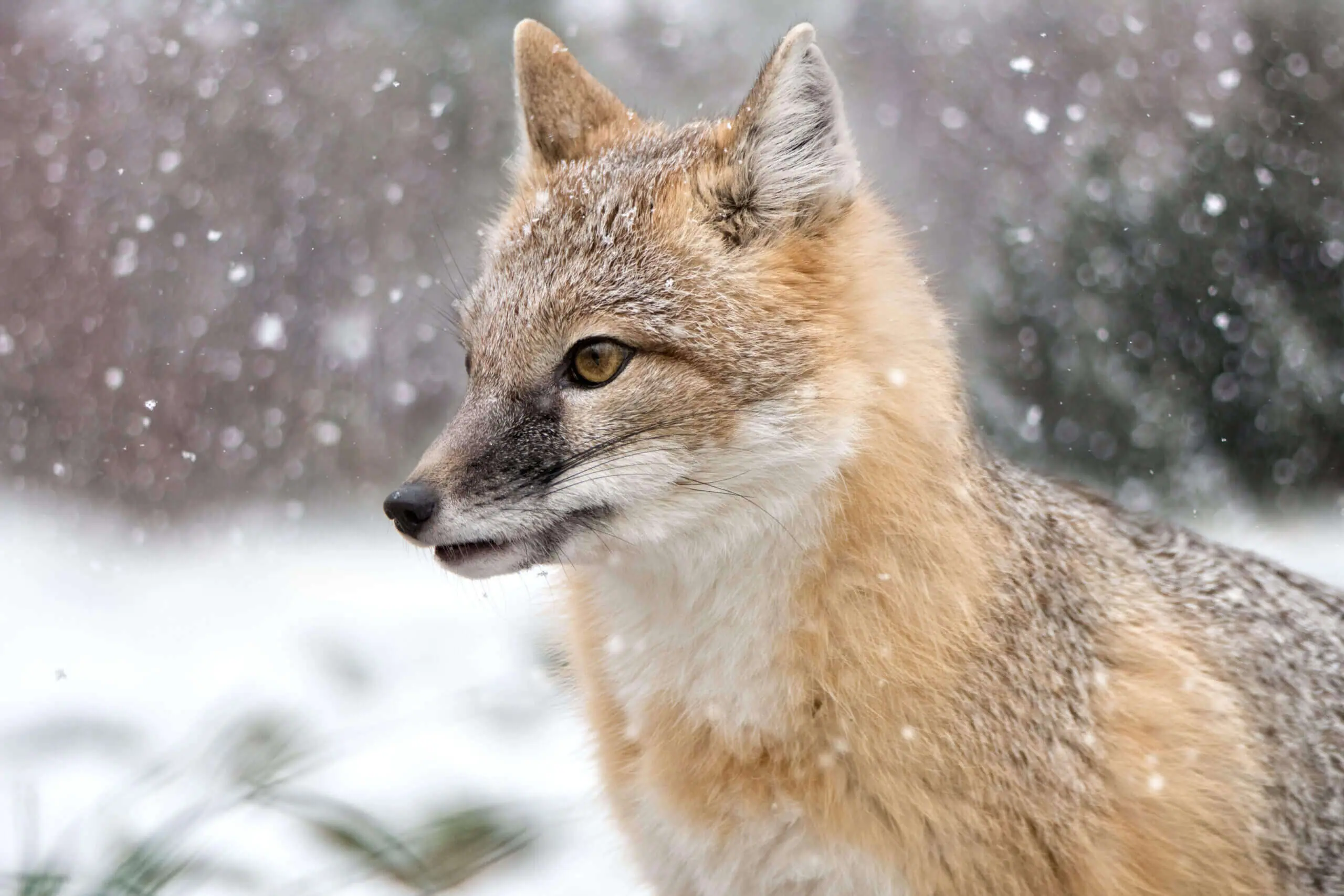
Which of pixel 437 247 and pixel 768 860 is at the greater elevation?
pixel 437 247

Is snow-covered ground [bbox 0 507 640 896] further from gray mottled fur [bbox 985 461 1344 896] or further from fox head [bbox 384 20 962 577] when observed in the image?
gray mottled fur [bbox 985 461 1344 896]

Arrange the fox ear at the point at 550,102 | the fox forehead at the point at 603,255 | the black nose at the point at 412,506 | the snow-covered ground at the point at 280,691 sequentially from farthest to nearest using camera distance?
1. the fox ear at the point at 550,102
2. the snow-covered ground at the point at 280,691
3. the fox forehead at the point at 603,255
4. the black nose at the point at 412,506

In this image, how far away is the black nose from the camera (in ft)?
Answer: 5.63

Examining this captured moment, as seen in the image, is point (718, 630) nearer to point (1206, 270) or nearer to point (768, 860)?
point (768, 860)

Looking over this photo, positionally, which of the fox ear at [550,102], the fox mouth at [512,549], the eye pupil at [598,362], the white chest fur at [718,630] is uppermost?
the fox ear at [550,102]

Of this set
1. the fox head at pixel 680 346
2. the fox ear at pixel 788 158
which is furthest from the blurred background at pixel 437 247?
the fox ear at pixel 788 158

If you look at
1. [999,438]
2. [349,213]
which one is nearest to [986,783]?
[999,438]

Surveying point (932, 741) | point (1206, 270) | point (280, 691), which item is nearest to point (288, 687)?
point (280, 691)

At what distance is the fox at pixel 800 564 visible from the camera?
185 cm

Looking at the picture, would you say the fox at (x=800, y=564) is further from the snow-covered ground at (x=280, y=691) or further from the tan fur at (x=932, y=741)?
the snow-covered ground at (x=280, y=691)

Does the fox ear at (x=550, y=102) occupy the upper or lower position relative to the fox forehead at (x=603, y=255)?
upper

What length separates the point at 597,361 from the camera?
1910 millimetres

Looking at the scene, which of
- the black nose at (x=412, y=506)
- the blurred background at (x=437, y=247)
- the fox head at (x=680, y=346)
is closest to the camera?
the black nose at (x=412, y=506)

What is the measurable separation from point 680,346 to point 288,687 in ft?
6.99
